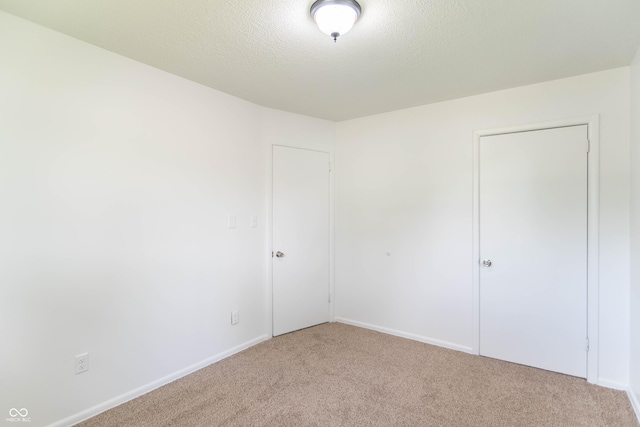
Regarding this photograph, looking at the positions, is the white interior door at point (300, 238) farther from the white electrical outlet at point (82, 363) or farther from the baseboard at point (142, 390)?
the white electrical outlet at point (82, 363)

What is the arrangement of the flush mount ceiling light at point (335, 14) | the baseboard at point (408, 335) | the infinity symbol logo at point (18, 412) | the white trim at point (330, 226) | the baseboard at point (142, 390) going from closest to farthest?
the flush mount ceiling light at point (335, 14) < the infinity symbol logo at point (18, 412) < the baseboard at point (142, 390) < the baseboard at point (408, 335) < the white trim at point (330, 226)

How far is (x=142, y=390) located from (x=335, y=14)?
2.77 m

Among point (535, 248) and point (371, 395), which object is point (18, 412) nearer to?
point (371, 395)

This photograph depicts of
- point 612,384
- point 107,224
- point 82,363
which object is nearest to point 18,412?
point 82,363

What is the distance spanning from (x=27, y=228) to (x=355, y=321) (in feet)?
10.0

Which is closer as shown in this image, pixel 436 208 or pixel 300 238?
pixel 436 208

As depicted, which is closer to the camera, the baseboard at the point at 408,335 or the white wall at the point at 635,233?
the white wall at the point at 635,233

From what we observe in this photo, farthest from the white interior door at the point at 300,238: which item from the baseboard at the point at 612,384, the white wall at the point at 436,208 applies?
the baseboard at the point at 612,384

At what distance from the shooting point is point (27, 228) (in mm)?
1741

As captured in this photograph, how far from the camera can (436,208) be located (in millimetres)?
3074

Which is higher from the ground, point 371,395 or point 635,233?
point 635,233

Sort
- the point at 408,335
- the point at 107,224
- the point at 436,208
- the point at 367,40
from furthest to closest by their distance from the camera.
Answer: the point at 408,335 < the point at 436,208 < the point at 107,224 < the point at 367,40

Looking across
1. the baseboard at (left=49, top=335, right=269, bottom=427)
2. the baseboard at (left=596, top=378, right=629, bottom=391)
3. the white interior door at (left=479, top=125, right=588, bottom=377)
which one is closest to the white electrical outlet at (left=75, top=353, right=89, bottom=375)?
the baseboard at (left=49, top=335, right=269, bottom=427)

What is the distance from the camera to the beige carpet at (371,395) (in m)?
1.96
